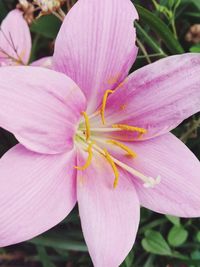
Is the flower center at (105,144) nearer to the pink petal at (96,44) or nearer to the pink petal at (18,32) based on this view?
the pink petal at (96,44)

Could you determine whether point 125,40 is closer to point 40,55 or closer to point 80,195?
point 80,195

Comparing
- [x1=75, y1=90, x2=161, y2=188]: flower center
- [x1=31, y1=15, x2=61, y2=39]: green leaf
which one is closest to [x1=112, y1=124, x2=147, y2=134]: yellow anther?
[x1=75, y1=90, x2=161, y2=188]: flower center

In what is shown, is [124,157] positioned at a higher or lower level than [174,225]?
higher

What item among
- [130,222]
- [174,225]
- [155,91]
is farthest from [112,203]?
[174,225]

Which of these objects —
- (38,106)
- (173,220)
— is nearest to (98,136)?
(38,106)

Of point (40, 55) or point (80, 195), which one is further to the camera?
point (40, 55)

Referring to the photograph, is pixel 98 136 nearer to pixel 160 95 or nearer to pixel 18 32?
pixel 160 95

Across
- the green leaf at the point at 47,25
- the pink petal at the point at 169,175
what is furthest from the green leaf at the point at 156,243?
the green leaf at the point at 47,25

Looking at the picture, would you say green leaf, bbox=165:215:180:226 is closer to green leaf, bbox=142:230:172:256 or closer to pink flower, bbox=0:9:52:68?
green leaf, bbox=142:230:172:256
